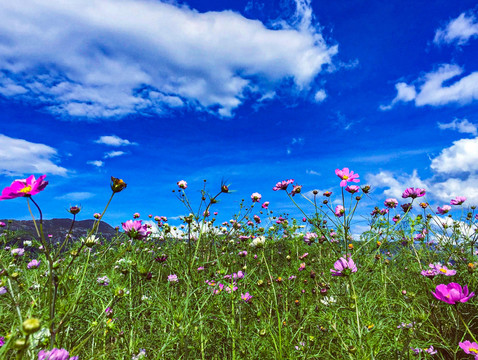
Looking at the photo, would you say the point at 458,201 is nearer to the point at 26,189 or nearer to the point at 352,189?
the point at 352,189

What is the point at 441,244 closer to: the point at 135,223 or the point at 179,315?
the point at 179,315

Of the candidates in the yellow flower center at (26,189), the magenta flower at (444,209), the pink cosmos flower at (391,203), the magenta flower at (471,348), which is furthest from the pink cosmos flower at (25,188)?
the magenta flower at (444,209)

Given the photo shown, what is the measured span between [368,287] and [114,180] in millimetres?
2428

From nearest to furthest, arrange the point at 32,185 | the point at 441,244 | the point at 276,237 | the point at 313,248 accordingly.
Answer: the point at 32,185, the point at 441,244, the point at 313,248, the point at 276,237

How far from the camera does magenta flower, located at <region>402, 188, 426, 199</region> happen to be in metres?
2.52

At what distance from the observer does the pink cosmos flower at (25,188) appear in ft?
3.77

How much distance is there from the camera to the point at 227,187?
68.8 inches

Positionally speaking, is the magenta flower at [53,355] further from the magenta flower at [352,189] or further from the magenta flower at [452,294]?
the magenta flower at [352,189]

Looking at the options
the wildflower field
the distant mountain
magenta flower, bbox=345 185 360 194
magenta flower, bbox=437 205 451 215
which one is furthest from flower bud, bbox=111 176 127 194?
the distant mountain

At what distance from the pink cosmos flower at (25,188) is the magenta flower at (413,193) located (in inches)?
105

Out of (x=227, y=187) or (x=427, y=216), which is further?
(x=427, y=216)

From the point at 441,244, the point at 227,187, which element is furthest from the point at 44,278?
the point at 441,244

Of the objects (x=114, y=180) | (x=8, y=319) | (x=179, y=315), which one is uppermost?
(x=114, y=180)

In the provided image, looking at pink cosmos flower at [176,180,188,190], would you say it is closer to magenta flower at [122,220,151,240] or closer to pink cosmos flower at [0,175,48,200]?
magenta flower at [122,220,151,240]
